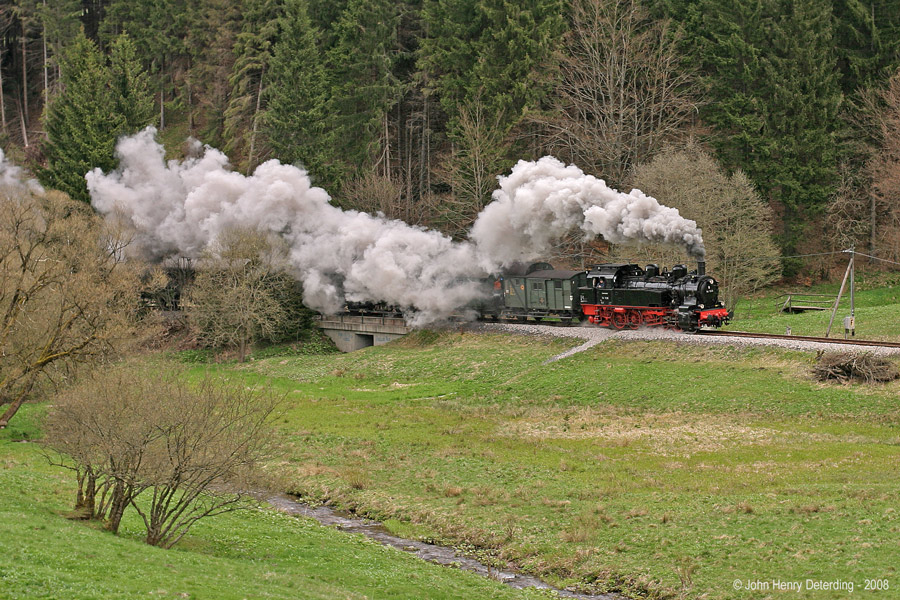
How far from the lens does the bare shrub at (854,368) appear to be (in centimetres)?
3134

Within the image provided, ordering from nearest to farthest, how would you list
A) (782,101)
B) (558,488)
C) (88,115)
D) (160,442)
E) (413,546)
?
1. (160,442)
2. (413,546)
3. (558,488)
4. (782,101)
5. (88,115)

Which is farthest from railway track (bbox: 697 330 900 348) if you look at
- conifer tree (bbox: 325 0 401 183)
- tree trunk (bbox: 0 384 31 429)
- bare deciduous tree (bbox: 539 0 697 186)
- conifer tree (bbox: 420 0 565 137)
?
conifer tree (bbox: 325 0 401 183)

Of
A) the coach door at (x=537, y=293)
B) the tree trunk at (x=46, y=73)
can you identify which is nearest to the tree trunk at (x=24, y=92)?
the tree trunk at (x=46, y=73)

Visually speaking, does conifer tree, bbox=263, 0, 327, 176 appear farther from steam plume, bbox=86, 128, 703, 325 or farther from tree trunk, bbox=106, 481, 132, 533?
tree trunk, bbox=106, 481, 132, 533

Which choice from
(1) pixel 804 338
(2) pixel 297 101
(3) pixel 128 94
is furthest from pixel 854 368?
(3) pixel 128 94

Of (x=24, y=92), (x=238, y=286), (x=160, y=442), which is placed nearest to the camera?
(x=160, y=442)

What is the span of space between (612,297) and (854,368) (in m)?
13.0

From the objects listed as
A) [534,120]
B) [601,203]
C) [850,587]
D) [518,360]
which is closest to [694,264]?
[601,203]

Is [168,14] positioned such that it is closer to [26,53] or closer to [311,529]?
[26,53]

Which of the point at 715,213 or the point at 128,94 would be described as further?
the point at 128,94

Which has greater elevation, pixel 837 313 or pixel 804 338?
pixel 837 313

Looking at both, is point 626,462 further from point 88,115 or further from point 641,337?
point 88,115

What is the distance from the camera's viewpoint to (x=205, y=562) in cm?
1758

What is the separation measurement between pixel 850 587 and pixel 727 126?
50.8 metres
